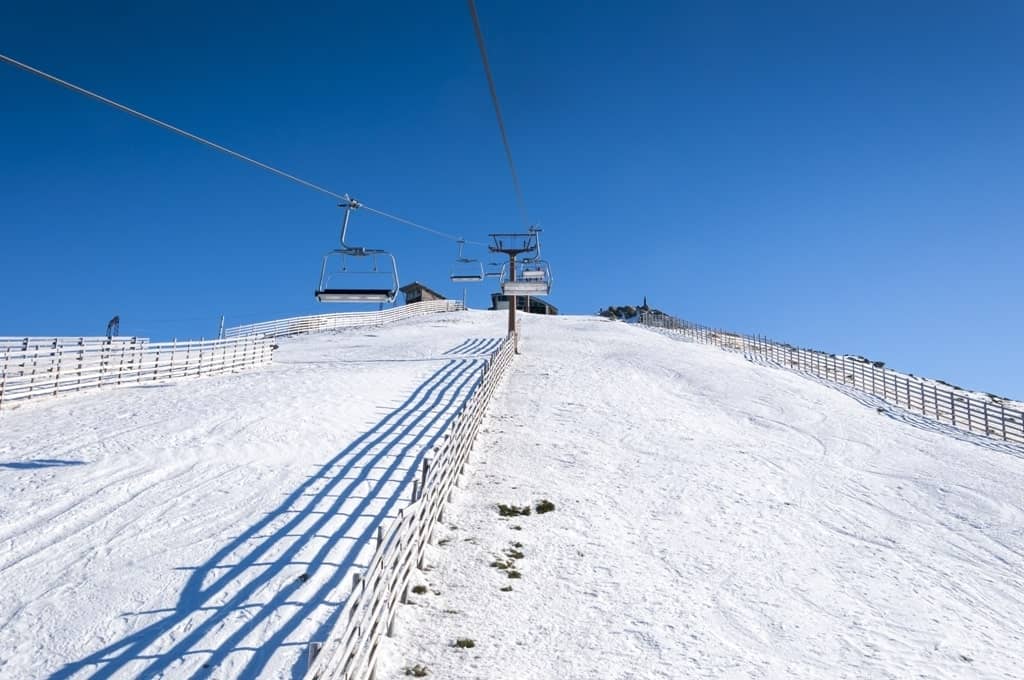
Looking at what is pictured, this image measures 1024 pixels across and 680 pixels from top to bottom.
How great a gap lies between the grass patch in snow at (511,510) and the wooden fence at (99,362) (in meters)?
16.3

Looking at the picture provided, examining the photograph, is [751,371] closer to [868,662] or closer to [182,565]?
[868,662]

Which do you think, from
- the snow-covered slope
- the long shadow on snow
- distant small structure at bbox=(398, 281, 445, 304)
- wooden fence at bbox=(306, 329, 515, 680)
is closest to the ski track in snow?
the long shadow on snow

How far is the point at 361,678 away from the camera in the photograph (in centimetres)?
588

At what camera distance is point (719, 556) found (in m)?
10.2

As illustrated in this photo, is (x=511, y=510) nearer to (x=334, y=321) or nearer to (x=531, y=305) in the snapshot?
(x=334, y=321)

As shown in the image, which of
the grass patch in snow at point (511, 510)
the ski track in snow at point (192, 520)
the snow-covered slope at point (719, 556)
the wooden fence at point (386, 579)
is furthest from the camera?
the grass patch in snow at point (511, 510)

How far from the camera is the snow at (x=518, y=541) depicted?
701 centimetres

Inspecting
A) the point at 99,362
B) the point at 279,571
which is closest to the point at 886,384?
the point at 279,571

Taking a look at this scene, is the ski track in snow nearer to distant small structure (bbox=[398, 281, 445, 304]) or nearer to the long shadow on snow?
the long shadow on snow

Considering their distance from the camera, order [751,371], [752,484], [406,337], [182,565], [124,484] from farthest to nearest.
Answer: [406,337]
[751,371]
[752,484]
[124,484]
[182,565]

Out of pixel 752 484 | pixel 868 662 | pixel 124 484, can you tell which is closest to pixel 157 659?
pixel 124 484

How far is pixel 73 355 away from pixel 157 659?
18.9 metres

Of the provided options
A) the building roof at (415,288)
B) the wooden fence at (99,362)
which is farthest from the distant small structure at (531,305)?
the wooden fence at (99,362)

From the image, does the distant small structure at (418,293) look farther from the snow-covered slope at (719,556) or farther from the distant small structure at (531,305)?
the snow-covered slope at (719,556)
